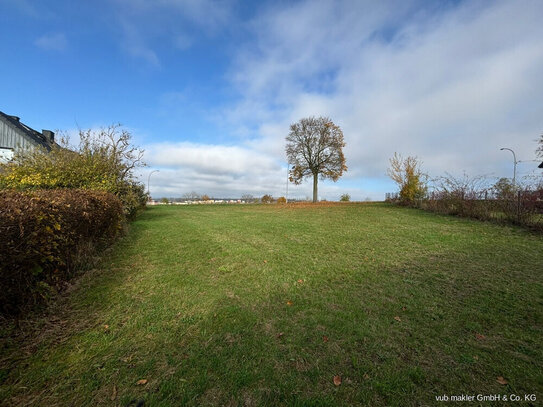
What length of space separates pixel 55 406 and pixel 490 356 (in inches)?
162

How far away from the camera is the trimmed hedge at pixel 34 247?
2617 mm

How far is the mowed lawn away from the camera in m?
1.99

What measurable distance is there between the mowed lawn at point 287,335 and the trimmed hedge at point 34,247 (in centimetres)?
44

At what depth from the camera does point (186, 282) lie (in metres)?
4.28

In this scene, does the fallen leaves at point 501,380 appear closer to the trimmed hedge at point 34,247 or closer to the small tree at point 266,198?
the trimmed hedge at point 34,247

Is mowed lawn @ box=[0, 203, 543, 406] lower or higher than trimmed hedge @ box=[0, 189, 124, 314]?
lower

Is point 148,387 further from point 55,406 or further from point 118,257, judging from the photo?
point 118,257

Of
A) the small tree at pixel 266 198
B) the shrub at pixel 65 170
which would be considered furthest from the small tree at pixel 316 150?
the shrub at pixel 65 170

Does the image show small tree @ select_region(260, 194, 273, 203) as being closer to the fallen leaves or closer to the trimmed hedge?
the trimmed hedge

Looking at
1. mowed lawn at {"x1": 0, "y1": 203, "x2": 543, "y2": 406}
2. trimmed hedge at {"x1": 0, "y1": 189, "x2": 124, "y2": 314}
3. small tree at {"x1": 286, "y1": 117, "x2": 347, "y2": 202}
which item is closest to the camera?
mowed lawn at {"x1": 0, "y1": 203, "x2": 543, "y2": 406}

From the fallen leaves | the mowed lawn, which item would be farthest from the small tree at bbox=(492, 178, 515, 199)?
the fallen leaves

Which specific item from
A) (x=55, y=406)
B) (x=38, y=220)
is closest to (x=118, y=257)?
(x=38, y=220)

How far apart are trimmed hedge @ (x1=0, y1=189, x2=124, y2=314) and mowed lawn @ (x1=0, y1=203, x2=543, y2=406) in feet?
1.45

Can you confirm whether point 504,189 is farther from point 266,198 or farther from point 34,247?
point 266,198
